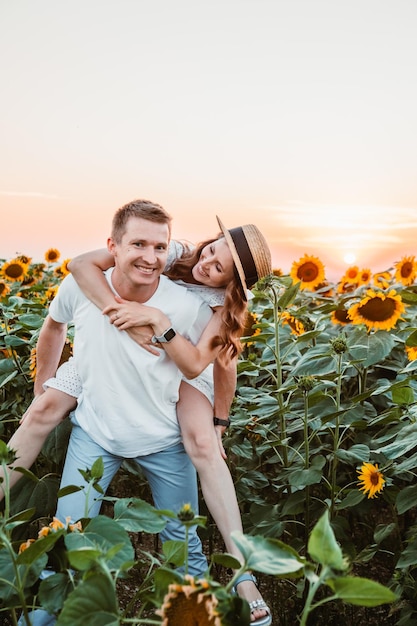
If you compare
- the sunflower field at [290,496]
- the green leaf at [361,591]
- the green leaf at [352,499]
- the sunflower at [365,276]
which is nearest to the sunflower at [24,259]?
the sunflower field at [290,496]

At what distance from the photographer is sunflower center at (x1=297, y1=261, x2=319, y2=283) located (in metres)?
3.74

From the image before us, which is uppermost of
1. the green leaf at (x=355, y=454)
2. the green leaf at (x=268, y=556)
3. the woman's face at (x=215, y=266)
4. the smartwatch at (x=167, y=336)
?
the woman's face at (x=215, y=266)

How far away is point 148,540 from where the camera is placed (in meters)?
3.07

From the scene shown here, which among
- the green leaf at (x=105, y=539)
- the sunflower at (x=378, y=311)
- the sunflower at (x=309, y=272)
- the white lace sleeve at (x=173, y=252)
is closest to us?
the green leaf at (x=105, y=539)

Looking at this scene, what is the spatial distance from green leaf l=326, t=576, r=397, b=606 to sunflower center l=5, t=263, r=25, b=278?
12.8 ft

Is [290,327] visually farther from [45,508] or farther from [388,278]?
[45,508]

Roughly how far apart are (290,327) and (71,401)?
1.10m

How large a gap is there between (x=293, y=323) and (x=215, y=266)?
95 centimetres

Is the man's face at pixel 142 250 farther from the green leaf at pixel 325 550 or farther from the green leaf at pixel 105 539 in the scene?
the green leaf at pixel 325 550

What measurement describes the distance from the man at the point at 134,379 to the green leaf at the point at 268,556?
1218 mm

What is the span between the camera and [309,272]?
3752mm

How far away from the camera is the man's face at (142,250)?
85.8 inches

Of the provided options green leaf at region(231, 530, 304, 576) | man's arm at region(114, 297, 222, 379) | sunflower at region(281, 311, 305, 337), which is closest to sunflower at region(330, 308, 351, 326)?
sunflower at region(281, 311, 305, 337)

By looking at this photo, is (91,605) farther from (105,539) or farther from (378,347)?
(378,347)
